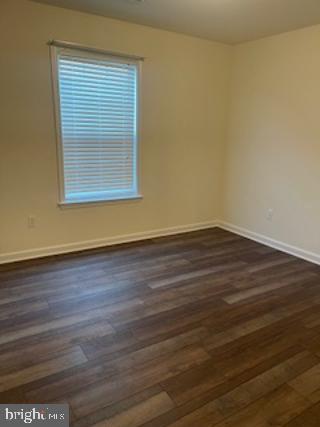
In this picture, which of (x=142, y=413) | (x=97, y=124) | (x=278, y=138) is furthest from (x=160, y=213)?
(x=142, y=413)

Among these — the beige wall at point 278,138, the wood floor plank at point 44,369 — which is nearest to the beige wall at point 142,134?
the beige wall at point 278,138

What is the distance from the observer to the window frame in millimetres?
3111

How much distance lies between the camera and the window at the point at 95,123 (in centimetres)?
325

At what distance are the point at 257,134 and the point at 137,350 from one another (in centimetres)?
312

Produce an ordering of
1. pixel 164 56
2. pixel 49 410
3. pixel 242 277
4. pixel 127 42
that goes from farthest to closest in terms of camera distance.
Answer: pixel 164 56 < pixel 127 42 < pixel 242 277 < pixel 49 410

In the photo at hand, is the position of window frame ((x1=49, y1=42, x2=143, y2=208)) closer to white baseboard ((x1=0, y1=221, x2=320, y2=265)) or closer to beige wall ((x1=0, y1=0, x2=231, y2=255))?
beige wall ((x1=0, y1=0, x2=231, y2=255))

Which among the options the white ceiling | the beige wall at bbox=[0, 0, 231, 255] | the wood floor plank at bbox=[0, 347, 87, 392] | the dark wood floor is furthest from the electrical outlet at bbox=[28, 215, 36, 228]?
the white ceiling

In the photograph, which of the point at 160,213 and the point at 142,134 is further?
the point at 160,213

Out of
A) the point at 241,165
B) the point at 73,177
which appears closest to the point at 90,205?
the point at 73,177

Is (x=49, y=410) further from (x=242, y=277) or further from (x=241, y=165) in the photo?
(x=241, y=165)

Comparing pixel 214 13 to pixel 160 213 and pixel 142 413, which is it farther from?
pixel 142 413

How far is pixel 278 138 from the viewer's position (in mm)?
3764

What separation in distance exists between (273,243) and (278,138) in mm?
1312

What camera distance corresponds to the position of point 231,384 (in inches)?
69.4
